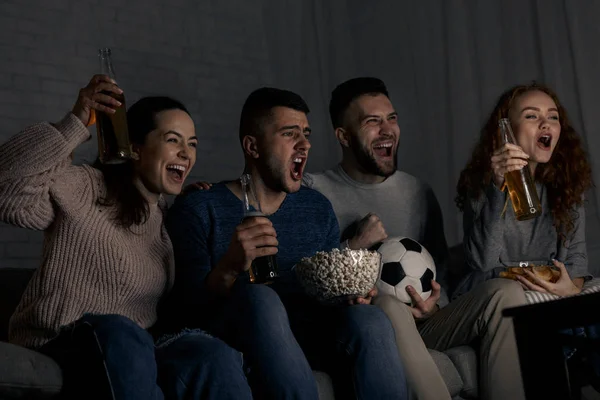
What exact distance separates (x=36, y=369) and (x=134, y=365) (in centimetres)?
18

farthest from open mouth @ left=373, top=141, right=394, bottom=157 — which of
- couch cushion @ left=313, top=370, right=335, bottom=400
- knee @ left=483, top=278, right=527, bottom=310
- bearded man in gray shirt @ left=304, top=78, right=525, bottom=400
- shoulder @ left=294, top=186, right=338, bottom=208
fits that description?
couch cushion @ left=313, top=370, right=335, bottom=400

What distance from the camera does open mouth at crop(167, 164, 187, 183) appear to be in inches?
81.5

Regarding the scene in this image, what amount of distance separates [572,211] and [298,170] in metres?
0.90

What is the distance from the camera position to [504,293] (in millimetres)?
2162

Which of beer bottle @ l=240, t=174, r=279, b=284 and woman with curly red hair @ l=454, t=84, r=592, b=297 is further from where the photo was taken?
woman with curly red hair @ l=454, t=84, r=592, b=297

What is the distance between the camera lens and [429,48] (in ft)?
12.3

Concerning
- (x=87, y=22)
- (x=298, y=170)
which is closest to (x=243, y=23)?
(x=87, y=22)

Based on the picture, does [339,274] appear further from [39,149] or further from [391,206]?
[391,206]

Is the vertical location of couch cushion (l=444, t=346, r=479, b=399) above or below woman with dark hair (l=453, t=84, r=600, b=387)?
below

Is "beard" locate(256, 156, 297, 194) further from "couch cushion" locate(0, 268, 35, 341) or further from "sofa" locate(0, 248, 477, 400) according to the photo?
"couch cushion" locate(0, 268, 35, 341)

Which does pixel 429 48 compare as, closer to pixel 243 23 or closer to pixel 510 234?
pixel 243 23

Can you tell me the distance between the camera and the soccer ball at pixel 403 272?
2.23 m

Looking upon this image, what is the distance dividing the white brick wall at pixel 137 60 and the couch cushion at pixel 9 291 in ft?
4.08

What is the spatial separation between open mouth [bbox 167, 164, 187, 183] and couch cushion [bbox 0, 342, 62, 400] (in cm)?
65
